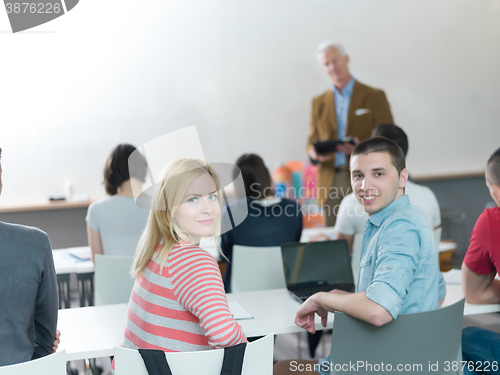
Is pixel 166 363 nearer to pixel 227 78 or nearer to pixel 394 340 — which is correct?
pixel 394 340

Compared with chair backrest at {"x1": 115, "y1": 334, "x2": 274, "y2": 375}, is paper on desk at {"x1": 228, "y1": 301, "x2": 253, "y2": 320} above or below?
below

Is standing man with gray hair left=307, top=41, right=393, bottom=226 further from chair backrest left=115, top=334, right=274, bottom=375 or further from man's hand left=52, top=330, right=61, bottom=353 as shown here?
chair backrest left=115, top=334, right=274, bottom=375

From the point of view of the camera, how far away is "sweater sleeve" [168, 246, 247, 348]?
49.3 inches

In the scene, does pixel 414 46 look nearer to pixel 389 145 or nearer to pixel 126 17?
pixel 126 17

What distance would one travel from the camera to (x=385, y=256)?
4.89ft

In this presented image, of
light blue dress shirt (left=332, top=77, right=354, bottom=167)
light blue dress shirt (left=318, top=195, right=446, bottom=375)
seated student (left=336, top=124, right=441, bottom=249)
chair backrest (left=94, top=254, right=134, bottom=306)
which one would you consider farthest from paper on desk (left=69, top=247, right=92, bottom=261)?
light blue dress shirt (left=332, top=77, right=354, bottom=167)

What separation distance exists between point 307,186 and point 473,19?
2878 mm

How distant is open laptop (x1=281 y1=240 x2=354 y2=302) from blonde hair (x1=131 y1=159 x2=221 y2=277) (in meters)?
0.78

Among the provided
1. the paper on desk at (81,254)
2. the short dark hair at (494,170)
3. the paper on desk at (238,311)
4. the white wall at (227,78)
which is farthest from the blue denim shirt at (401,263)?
the white wall at (227,78)

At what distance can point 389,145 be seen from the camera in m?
1.72

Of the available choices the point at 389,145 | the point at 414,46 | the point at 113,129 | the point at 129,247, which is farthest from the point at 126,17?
the point at 389,145

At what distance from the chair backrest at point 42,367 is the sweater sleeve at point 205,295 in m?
0.31

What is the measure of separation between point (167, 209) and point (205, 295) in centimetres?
27

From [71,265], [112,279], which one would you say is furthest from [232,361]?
[71,265]
